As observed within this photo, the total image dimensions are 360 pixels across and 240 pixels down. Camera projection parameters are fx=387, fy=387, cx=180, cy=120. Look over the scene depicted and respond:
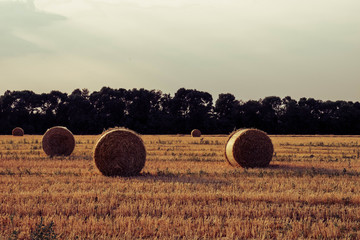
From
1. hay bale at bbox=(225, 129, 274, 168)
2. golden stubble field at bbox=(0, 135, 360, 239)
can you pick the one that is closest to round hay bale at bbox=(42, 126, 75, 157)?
golden stubble field at bbox=(0, 135, 360, 239)

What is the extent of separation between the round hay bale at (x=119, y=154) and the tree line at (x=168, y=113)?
52198 mm

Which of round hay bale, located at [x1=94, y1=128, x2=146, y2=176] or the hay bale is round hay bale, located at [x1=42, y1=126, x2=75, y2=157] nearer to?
round hay bale, located at [x1=94, y1=128, x2=146, y2=176]

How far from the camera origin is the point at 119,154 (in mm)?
13906

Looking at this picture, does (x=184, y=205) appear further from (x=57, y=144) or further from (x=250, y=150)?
(x=57, y=144)

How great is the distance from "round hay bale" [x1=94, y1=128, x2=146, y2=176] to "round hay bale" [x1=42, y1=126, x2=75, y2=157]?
7.76m

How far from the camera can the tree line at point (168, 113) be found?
67.6 m

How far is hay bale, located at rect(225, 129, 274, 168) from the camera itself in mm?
16609

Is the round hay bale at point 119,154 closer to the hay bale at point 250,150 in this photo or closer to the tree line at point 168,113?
the hay bale at point 250,150

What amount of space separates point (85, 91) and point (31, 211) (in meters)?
68.9

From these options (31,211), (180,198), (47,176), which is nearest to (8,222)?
(31,211)

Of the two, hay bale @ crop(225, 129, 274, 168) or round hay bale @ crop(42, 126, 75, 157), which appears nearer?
hay bale @ crop(225, 129, 274, 168)

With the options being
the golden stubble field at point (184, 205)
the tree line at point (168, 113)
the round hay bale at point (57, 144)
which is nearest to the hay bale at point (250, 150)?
the golden stubble field at point (184, 205)

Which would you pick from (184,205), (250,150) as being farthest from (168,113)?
(184,205)

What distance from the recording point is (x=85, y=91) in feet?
246
